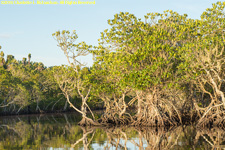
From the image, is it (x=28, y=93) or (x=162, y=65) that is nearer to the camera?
(x=162, y=65)

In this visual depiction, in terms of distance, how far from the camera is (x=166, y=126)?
29.0 metres

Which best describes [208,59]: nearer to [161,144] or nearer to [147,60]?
[147,60]

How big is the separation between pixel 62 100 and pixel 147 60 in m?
43.8

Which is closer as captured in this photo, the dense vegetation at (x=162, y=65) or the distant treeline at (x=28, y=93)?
the dense vegetation at (x=162, y=65)

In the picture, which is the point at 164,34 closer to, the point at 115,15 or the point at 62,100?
the point at 115,15

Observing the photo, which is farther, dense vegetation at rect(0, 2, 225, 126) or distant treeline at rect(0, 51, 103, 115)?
distant treeline at rect(0, 51, 103, 115)

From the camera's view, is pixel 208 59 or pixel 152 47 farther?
pixel 152 47

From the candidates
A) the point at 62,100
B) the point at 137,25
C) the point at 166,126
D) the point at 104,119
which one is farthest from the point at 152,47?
the point at 62,100

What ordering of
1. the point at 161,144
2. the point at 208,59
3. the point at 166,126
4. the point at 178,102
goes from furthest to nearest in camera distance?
the point at 178,102 < the point at 166,126 < the point at 208,59 < the point at 161,144

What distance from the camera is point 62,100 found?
231ft

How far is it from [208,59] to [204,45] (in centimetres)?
128

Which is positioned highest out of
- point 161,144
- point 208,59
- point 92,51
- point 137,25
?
point 137,25

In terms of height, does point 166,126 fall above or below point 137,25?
below

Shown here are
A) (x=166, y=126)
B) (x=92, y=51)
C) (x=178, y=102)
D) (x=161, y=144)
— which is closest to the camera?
(x=161, y=144)
